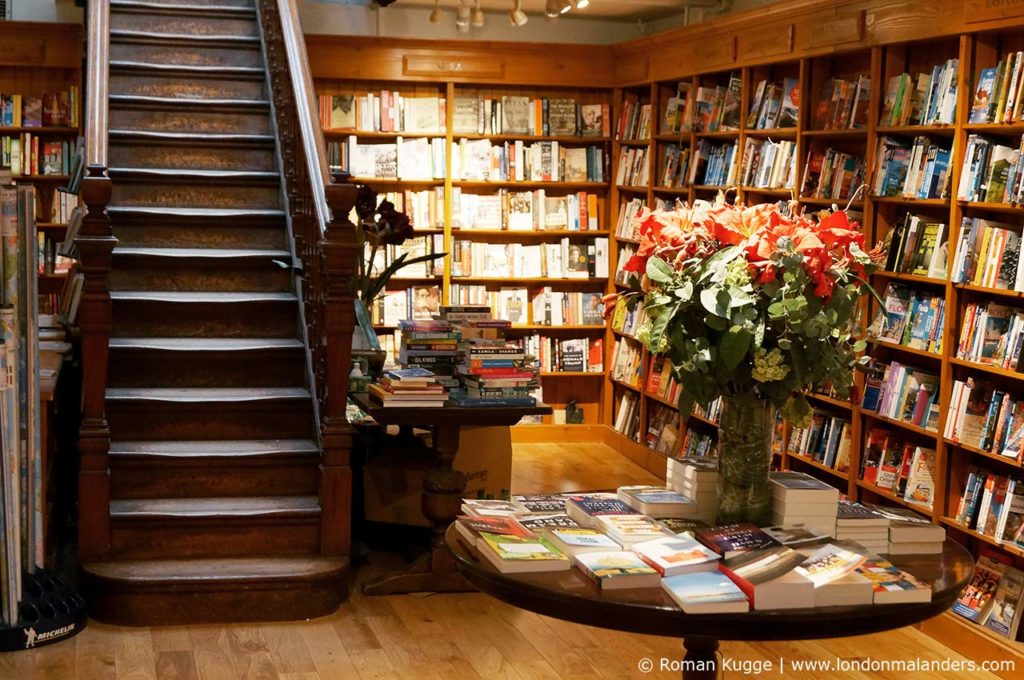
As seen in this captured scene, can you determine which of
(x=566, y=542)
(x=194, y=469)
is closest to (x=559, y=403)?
(x=194, y=469)

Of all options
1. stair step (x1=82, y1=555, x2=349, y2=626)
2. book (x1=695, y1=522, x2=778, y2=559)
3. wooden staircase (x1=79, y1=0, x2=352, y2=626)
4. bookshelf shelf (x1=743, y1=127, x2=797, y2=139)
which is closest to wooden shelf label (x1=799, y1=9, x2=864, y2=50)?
bookshelf shelf (x1=743, y1=127, x2=797, y2=139)

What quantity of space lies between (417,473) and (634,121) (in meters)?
3.47

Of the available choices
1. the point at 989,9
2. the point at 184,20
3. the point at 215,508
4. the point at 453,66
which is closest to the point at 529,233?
the point at 453,66

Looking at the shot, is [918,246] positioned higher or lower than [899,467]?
higher

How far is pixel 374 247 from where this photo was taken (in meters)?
6.23

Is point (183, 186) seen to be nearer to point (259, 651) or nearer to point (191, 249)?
point (191, 249)

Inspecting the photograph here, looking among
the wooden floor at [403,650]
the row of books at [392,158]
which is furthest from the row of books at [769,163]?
the wooden floor at [403,650]

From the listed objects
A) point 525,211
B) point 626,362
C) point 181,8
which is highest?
→ point 181,8

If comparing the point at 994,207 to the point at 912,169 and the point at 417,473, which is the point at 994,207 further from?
the point at 417,473

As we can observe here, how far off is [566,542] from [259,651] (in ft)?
6.99

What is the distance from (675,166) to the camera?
7770 mm

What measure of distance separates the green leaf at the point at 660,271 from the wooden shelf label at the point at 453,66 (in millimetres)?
5564

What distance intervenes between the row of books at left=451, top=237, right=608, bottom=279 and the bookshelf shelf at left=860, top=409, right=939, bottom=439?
125 inches

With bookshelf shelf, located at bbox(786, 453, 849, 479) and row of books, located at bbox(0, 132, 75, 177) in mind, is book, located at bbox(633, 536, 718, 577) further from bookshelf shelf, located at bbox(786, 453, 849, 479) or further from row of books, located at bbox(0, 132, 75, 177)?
row of books, located at bbox(0, 132, 75, 177)
